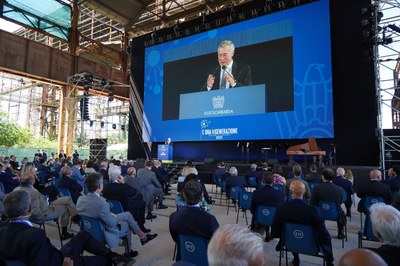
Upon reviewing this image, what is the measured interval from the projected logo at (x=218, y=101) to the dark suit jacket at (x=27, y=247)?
34.6ft

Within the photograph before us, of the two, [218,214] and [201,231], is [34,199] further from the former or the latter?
[218,214]

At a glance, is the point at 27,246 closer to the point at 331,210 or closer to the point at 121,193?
the point at 121,193

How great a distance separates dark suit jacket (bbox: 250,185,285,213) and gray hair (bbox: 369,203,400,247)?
1.94 meters

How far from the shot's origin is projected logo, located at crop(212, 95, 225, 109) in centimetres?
1209

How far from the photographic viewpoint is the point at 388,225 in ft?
5.62

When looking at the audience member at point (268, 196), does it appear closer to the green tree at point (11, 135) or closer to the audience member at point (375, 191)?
the audience member at point (375, 191)

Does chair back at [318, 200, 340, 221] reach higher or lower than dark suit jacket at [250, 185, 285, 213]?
lower

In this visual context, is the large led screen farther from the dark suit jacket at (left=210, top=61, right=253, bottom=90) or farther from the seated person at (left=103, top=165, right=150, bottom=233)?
the seated person at (left=103, top=165, right=150, bottom=233)

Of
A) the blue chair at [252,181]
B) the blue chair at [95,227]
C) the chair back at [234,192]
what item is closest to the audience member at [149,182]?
the chair back at [234,192]

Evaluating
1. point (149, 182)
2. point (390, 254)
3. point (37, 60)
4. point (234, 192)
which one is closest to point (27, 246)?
point (390, 254)

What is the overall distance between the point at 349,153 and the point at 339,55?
3460 mm

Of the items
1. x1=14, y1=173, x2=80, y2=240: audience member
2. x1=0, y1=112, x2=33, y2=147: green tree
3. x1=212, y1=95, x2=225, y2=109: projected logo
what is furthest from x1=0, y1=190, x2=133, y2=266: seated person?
x1=0, y1=112, x2=33, y2=147: green tree

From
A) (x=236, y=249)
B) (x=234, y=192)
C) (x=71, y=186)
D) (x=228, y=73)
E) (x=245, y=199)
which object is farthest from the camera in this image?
(x=228, y=73)

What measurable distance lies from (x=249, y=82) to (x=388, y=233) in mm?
10314
